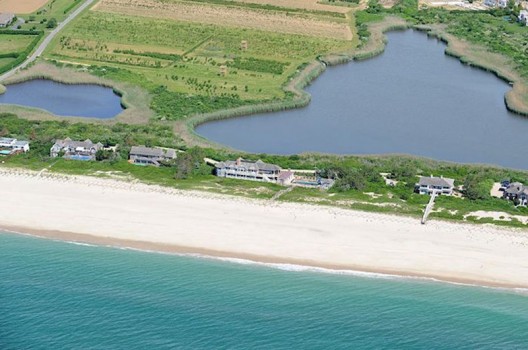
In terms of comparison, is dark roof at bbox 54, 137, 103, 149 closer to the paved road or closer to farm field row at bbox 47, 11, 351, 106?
farm field row at bbox 47, 11, 351, 106

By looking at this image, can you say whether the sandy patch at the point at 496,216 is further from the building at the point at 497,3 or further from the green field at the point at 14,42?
the building at the point at 497,3

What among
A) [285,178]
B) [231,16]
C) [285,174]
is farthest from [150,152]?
[231,16]

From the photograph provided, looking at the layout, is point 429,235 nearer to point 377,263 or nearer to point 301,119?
point 377,263

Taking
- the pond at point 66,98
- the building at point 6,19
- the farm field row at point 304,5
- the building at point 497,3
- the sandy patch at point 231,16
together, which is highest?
the building at point 497,3

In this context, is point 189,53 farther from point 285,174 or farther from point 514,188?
point 514,188

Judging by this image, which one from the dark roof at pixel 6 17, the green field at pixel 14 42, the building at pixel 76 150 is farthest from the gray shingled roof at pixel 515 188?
the dark roof at pixel 6 17

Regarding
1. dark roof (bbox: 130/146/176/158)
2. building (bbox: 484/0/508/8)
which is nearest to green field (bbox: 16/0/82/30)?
dark roof (bbox: 130/146/176/158)

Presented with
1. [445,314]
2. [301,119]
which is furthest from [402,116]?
[445,314]
